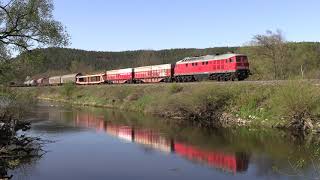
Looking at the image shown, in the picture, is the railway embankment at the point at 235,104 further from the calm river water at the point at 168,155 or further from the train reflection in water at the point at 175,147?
the train reflection in water at the point at 175,147

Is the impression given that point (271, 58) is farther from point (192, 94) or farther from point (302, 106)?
point (302, 106)

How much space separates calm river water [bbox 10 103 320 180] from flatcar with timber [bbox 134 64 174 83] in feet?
83.7

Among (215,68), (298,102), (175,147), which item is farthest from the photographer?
(215,68)

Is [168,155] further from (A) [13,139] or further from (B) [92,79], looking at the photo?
(B) [92,79]

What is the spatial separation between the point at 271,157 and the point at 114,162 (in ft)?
26.2

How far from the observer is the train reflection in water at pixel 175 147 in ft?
79.3

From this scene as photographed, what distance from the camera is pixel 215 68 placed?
168 ft

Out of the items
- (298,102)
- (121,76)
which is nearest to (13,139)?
(298,102)

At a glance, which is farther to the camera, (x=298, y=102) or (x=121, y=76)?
(x=121, y=76)

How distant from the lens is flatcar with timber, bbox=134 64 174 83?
2550 inches

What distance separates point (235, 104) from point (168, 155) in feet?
49.0

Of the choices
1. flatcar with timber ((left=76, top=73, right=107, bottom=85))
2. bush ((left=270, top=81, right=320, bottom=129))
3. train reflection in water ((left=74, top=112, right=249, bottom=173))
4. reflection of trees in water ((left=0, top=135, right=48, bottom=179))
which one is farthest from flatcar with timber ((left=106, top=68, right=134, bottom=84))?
reflection of trees in water ((left=0, top=135, right=48, bottom=179))

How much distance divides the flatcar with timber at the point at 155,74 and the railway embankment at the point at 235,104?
16.0ft

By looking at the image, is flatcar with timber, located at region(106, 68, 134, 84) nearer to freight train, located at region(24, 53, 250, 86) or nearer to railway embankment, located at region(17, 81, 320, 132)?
freight train, located at region(24, 53, 250, 86)
